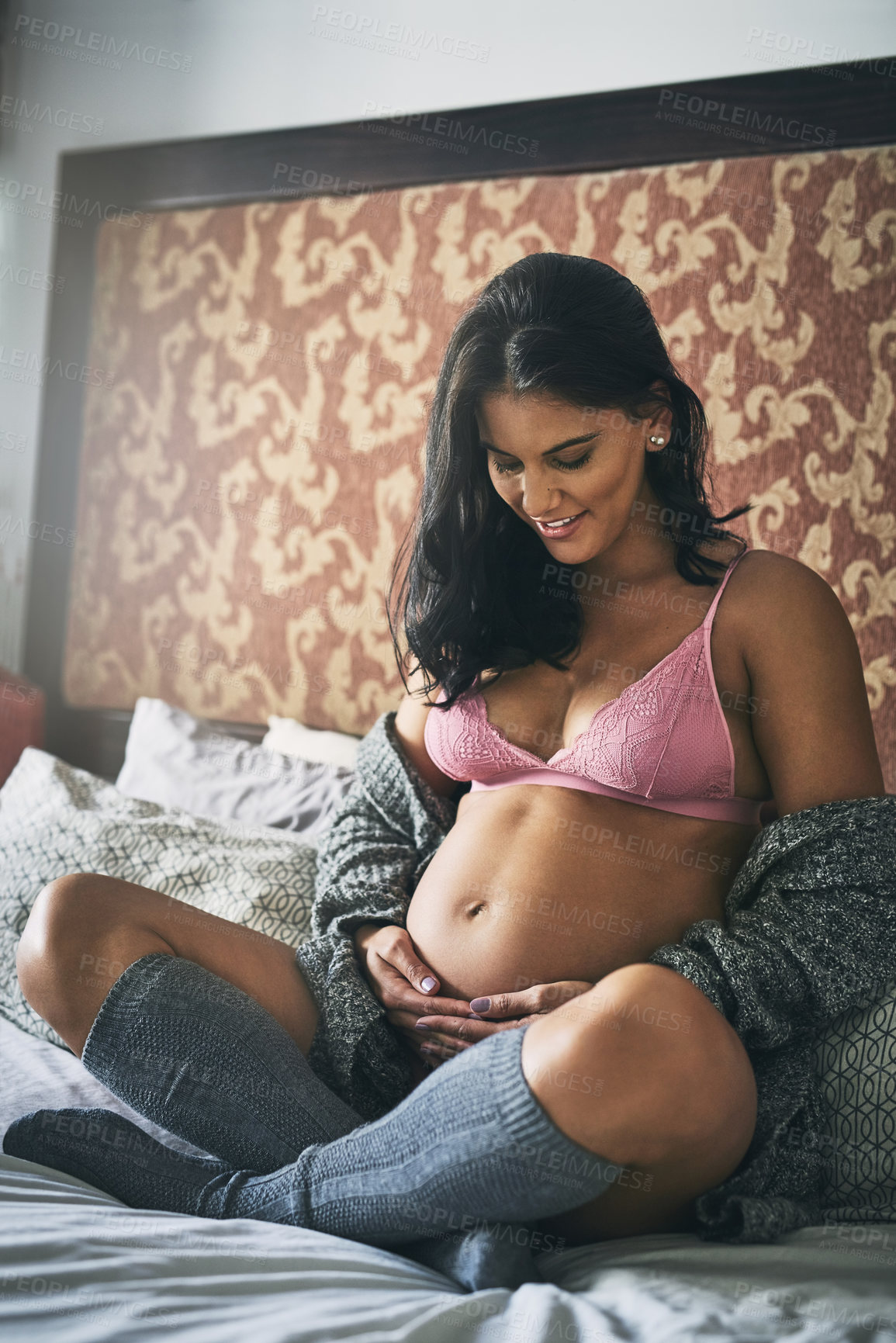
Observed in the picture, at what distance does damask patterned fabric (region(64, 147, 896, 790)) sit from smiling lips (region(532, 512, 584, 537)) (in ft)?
2.33

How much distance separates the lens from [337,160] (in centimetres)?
232

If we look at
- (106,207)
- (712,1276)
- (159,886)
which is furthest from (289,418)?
(712,1276)

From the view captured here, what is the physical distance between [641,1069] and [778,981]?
26 centimetres

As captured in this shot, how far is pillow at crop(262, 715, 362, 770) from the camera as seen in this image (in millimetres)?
2033

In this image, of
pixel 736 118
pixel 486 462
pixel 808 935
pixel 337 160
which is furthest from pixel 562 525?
pixel 337 160

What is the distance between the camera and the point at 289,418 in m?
2.41

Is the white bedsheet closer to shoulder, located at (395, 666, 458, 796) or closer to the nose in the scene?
shoulder, located at (395, 666, 458, 796)

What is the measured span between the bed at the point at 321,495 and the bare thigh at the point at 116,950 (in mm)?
166

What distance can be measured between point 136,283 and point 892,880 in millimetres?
2194

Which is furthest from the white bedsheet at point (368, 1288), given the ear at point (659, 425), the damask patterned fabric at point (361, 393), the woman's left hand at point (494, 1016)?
the damask patterned fabric at point (361, 393)

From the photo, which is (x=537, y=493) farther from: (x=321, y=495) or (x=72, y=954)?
(x=321, y=495)

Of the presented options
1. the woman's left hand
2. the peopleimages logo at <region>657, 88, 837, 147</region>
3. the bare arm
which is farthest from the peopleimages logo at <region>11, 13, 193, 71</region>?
the woman's left hand

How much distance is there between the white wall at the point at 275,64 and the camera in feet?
6.45

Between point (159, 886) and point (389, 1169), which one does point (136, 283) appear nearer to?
point (159, 886)
